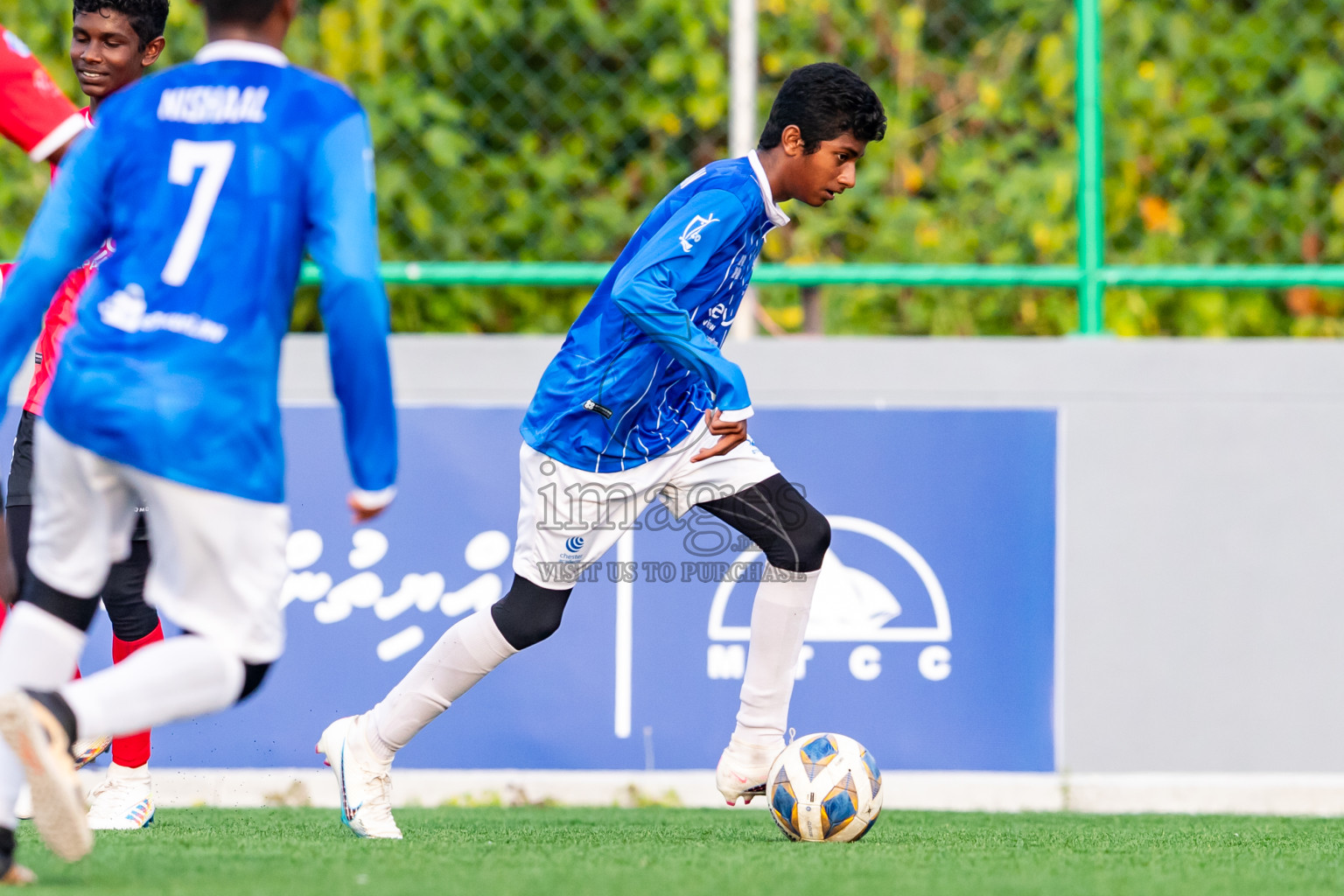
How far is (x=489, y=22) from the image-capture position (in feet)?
19.5

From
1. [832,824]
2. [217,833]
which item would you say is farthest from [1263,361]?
[217,833]

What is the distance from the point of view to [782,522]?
4.06 meters

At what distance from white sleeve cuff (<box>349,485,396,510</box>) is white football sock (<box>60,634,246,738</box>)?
34cm

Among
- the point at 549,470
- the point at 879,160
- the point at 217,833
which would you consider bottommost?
the point at 217,833

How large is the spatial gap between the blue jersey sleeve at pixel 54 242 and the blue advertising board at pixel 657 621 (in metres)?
2.54

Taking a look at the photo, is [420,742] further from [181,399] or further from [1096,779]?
[181,399]

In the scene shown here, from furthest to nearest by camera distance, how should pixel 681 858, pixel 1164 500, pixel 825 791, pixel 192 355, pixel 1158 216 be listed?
1. pixel 1158 216
2. pixel 1164 500
3. pixel 825 791
4. pixel 681 858
5. pixel 192 355

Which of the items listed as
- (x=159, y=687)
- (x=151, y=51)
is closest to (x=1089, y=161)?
(x=151, y=51)

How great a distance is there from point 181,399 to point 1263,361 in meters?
3.94

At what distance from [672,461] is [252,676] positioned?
1514 mm

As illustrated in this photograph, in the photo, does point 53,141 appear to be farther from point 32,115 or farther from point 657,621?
point 657,621

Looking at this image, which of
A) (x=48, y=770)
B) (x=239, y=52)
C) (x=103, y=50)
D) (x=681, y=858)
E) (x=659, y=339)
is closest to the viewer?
(x=48, y=770)

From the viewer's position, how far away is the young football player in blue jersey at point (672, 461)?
12.8 feet

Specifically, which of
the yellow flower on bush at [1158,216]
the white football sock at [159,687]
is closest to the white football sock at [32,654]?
the white football sock at [159,687]
